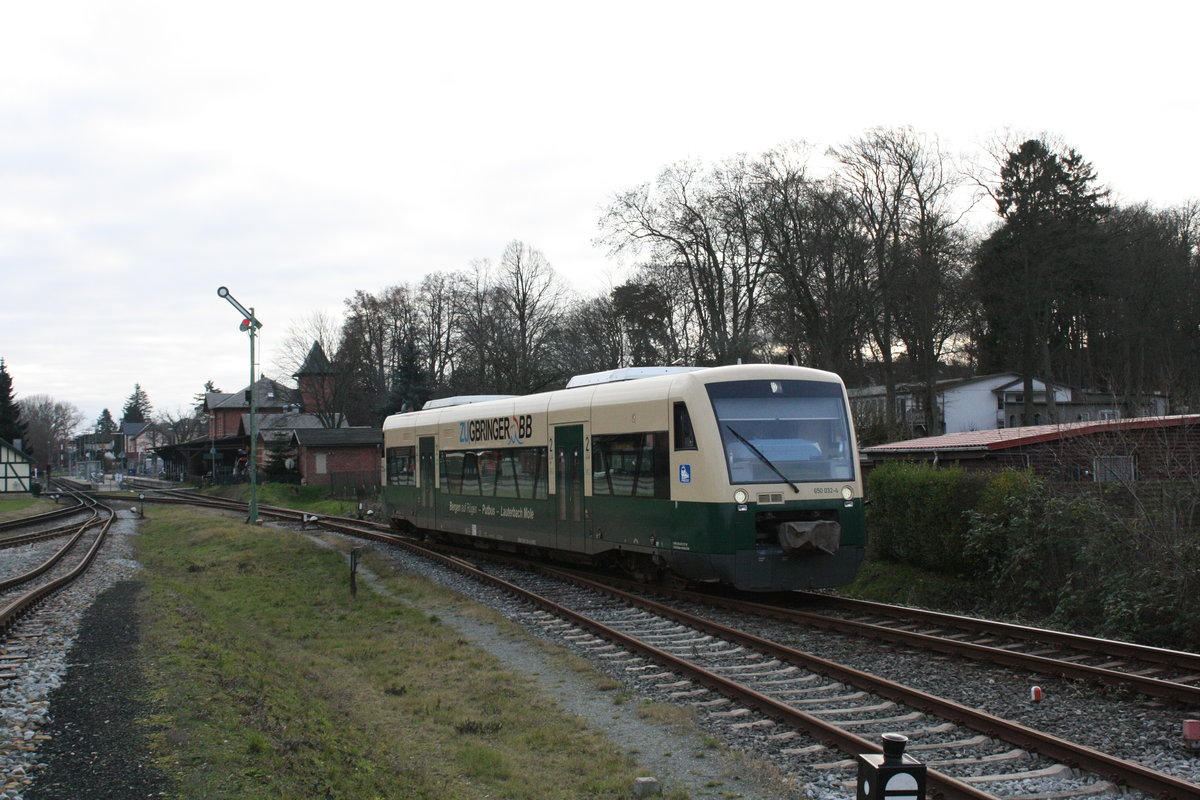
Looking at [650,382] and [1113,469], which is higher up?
[650,382]

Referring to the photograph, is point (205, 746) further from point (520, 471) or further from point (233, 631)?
point (520, 471)

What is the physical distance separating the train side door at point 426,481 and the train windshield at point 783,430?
446 inches

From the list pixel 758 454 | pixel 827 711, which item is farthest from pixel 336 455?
pixel 827 711

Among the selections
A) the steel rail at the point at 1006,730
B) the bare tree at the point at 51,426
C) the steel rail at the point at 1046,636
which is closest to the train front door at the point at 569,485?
the steel rail at the point at 1046,636

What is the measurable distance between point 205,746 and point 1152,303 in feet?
143

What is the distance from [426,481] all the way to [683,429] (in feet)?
38.0

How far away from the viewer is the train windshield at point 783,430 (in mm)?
12836

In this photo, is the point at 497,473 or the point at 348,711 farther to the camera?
the point at 497,473

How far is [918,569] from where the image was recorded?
16.7 meters

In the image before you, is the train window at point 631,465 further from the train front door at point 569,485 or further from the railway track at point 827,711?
the railway track at point 827,711

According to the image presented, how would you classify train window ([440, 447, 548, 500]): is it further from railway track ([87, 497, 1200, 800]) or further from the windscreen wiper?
the windscreen wiper

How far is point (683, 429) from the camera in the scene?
43.5 feet

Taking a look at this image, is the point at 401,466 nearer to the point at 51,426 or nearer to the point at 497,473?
the point at 497,473

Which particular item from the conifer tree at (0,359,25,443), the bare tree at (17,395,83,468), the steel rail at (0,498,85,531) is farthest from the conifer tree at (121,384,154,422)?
the steel rail at (0,498,85,531)
